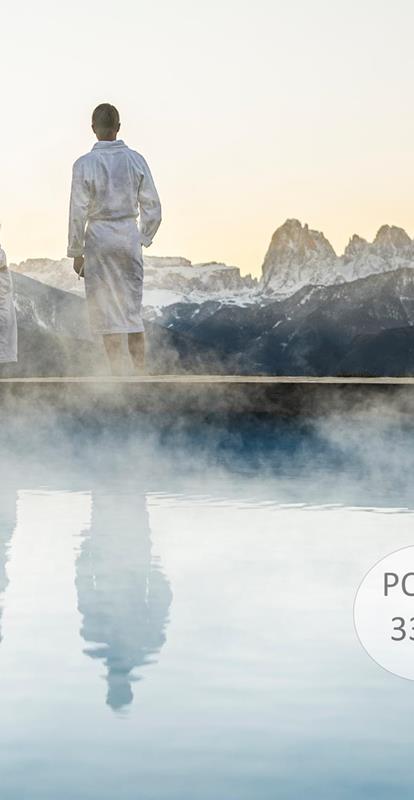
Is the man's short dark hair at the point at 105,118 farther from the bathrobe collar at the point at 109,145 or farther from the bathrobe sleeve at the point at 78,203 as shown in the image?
the bathrobe sleeve at the point at 78,203

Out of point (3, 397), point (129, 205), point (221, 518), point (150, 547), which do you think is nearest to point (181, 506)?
point (221, 518)

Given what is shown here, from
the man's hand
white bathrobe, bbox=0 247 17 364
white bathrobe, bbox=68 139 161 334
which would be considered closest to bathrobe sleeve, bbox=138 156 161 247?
white bathrobe, bbox=68 139 161 334

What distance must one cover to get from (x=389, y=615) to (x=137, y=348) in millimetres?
6059

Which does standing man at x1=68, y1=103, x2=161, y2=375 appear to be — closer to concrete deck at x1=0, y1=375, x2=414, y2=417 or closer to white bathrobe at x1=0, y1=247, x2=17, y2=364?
concrete deck at x1=0, y1=375, x2=414, y2=417

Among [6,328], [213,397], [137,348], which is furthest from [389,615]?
[6,328]

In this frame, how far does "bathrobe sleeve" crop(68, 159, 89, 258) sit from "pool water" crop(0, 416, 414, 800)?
3.25 metres

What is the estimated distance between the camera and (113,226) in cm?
922

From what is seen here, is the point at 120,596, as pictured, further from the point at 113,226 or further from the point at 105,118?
the point at 105,118

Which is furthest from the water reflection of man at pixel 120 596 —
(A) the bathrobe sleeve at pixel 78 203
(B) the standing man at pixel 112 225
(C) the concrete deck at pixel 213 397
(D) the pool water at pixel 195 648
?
(A) the bathrobe sleeve at pixel 78 203

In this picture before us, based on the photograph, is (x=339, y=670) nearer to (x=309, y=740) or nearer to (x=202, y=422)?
(x=309, y=740)

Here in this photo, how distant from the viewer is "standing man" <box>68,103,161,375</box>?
910 centimetres

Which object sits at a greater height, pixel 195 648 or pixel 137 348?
pixel 137 348

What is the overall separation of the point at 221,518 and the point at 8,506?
3.13ft

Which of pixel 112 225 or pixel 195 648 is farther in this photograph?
pixel 112 225
